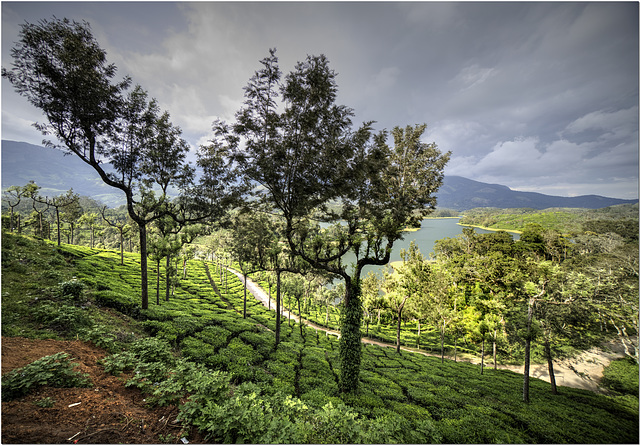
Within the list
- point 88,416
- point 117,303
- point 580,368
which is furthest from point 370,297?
point 88,416

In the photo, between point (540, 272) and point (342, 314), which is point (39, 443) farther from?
point (540, 272)

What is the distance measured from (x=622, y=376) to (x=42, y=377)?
3456 centimetres

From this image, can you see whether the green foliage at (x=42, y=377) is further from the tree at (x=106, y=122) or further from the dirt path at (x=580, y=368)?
the dirt path at (x=580, y=368)

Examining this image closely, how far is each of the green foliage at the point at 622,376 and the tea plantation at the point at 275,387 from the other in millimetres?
2220

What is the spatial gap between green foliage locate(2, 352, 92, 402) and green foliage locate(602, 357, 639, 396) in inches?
Result: 1230

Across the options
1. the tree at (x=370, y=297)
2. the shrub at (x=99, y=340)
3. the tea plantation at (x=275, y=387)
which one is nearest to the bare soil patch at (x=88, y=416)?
the tea plantation at (x=275, y=387)

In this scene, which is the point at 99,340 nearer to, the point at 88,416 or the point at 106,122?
the point at 88,416

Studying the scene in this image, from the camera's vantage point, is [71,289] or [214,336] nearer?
[71,289]

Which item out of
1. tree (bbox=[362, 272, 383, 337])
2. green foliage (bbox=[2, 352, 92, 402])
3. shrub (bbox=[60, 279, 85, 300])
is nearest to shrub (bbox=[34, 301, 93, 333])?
shrub (bbox=[60, 279, 85, 300])

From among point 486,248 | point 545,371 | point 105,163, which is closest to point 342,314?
point 105,163

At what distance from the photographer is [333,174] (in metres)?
8.87

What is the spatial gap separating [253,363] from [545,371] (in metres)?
28.0

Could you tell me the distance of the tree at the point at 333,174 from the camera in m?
8.55

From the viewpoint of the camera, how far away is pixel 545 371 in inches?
777
